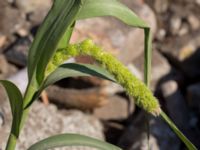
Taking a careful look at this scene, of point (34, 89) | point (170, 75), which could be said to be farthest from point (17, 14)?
point (34, 89)

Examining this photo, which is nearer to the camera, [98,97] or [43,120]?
[43,120]

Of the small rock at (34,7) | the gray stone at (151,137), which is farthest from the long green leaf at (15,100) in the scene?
the small rock at (34,7)

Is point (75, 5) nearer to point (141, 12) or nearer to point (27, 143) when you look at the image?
point (27, 143)

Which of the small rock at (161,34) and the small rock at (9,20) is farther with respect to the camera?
the small rock at (161,34)

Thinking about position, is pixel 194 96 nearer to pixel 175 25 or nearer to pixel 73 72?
pixel 175 25

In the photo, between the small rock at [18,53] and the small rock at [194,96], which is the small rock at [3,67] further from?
the small rock at [194,96]

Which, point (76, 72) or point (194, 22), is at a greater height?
point (76, 72)

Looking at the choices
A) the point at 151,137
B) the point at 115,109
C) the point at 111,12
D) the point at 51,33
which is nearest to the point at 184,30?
the point at 115,109

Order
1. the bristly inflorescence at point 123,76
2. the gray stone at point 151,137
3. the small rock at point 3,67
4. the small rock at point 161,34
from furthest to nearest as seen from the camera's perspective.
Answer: the small rock at point 161,34, the small rock at point 3,67, the gray stone at point 151,137, the bristly inflorescence at point 123,76
